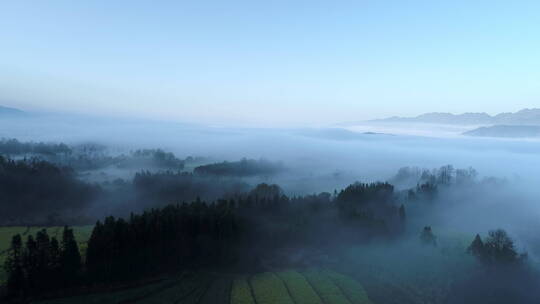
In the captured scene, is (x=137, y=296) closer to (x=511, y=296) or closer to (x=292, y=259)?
(x=292, y=259)

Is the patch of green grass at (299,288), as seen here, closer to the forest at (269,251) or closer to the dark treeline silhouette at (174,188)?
the forest at (269,251)

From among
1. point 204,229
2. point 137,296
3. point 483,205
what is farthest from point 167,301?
point 483,205

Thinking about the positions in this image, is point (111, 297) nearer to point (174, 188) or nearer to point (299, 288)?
point (299, 288)

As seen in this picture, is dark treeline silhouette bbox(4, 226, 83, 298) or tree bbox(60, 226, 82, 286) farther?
tree bbox(60, 226, 82, 286)

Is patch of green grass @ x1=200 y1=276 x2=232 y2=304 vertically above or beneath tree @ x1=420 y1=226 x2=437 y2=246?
beneath

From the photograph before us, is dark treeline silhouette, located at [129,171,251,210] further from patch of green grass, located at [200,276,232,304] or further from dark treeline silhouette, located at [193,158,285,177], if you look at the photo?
patch of green grass, located at [200,276,232,304]

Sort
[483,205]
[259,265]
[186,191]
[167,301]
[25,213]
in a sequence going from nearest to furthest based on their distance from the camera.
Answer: [167,301]
[259,265]
[25,213]
[483,205]
[186,191]

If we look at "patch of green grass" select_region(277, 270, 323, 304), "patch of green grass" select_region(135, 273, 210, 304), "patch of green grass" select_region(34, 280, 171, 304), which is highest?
"patch of green grass" select_region(34, 280, 171, 304)

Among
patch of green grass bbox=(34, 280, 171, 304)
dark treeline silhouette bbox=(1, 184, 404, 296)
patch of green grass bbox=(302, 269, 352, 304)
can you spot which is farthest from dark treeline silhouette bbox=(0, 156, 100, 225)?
patch of green grass bbox=(302, 269, 352, 304)
